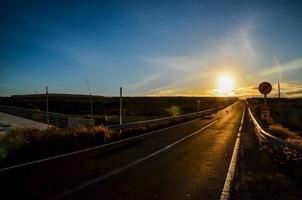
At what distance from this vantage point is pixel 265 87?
703 inches

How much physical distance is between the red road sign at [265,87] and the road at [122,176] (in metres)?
8.80

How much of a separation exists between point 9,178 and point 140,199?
3.69m

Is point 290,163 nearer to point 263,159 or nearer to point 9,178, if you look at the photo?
point 263,159

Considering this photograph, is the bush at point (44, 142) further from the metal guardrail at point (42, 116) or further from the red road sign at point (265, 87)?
the red road sign at point (265, 87)

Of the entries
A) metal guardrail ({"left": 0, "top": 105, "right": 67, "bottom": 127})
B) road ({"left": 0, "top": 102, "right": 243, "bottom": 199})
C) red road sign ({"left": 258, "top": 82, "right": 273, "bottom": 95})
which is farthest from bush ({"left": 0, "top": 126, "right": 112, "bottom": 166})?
red road sign ({"left": 258, "top": 82, "right": 273, "bottom": 95})

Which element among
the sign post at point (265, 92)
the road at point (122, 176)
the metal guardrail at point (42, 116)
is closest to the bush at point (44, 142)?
the road at point (122, 176)

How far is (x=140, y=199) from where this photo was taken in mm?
5223

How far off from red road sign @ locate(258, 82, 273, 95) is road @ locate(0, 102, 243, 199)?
8.80 metres

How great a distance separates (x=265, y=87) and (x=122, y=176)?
14.0 metres

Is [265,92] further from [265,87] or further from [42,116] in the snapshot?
[42,116]

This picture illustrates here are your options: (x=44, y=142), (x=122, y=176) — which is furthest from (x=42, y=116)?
(x=122, y=176)

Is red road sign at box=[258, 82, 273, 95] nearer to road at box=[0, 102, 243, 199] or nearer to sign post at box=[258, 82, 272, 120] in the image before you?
sign post at box=[258, 82, 272, 120]

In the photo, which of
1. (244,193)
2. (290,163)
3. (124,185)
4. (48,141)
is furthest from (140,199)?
(48,141)

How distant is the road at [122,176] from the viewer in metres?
5.55
